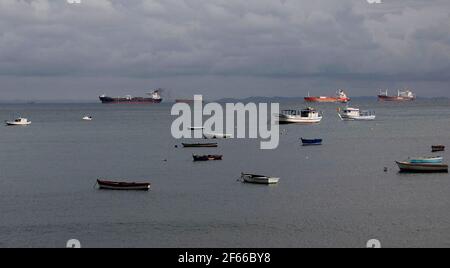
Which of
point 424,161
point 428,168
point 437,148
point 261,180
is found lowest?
point 261,180

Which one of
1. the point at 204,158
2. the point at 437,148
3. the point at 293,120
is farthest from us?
the point at 293,120

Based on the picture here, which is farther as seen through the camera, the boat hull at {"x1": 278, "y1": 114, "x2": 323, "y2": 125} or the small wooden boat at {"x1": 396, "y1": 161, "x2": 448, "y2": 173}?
the boat hull at {"x1": 278, "y1": 114, "x2": 323, "y2": 125}

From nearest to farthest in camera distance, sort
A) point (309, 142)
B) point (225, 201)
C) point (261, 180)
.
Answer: point (225, 201) → point (261, 180) → point (309, 142)

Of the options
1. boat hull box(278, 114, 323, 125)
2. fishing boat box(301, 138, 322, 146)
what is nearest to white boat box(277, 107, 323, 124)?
boat hull box(278, 114, 323, 125)

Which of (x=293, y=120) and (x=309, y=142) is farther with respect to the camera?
(x=293, y=120)

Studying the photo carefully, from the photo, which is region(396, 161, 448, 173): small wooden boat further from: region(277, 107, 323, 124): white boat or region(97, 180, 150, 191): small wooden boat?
region(277, 107, 323, 124): white boat

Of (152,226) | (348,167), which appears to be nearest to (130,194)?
(152,226)

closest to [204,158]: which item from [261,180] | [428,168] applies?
[261,180]

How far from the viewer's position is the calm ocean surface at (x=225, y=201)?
48594 mm

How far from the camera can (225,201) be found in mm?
62469

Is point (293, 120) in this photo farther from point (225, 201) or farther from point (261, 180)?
point (225, 201)

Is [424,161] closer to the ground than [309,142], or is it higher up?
closer to the ground

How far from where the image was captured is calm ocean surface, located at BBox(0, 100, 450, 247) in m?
48.6

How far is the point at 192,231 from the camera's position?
A: 50.2m
